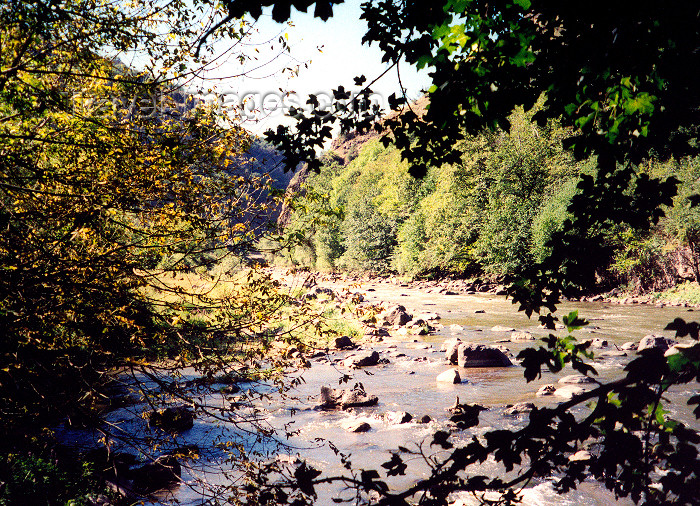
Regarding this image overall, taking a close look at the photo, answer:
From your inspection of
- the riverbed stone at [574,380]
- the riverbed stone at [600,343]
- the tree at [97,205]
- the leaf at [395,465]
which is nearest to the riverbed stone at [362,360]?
the riverbed stone at [574,380]

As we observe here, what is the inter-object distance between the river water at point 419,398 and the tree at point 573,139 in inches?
87.1

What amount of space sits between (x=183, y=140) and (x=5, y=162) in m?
1.73

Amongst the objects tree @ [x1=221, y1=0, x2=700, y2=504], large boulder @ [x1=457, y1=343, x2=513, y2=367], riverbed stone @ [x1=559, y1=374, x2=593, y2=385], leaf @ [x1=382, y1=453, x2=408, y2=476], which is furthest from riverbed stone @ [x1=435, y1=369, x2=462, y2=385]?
leaf @ [x1=382, y1=453, x2=408, y2=476]

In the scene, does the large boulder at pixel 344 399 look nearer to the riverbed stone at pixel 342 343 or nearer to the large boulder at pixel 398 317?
the riverbed stone at pixel 342 343

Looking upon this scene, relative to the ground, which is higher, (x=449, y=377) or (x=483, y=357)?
(x=483, y=357)

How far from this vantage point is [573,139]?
3.43 m

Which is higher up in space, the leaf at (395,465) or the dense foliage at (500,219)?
the dense foliage at (500,219)

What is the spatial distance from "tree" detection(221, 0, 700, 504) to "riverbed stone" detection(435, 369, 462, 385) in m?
9.99

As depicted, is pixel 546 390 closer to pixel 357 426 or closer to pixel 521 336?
pixel 357 426

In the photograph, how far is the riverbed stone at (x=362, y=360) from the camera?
1449 cm

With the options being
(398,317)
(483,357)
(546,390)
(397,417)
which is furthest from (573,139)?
(398,317)

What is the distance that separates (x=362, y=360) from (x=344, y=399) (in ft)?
10.9

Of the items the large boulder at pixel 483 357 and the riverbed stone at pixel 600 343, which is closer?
the large boulder at pixel 483 357

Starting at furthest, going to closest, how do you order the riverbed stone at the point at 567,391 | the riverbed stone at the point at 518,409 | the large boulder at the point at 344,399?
the large boulder at the point at 344,399 < the riverbed stone at the point at 567,391 < the riverbed stone at the point at 518,409
